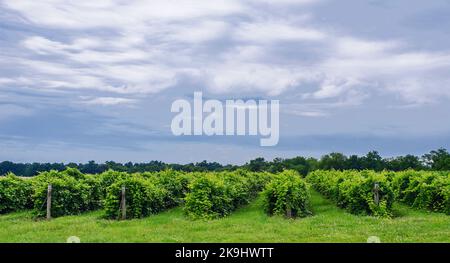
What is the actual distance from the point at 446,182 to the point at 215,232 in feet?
51.7

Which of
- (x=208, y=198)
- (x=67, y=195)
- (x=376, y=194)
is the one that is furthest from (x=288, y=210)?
(x=67, y=195)

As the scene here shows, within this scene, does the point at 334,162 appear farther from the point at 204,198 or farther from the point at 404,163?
the point at 204,198

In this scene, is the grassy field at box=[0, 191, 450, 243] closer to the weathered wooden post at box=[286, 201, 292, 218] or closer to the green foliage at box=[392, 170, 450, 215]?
the weathered wooden post at box=[286, 201, 292, 218]

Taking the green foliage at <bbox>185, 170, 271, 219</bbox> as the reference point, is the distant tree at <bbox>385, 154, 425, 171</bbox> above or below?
above

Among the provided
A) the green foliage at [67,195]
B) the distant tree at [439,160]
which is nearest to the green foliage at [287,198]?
the green foliage at [67,195]

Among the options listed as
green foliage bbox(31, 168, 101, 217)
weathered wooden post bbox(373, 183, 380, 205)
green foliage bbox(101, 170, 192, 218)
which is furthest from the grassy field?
weathered wooden post bbox(373, 183, 380, 205)

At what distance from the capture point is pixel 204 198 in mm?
28688

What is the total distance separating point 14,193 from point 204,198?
13778 mm

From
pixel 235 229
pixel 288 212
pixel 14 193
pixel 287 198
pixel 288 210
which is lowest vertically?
pixel 235 229

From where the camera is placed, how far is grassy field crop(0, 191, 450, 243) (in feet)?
70.1

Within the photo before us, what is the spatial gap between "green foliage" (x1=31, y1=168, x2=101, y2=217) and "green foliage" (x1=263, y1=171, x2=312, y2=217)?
11230mm

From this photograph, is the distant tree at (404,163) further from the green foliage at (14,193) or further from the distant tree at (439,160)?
the green foliage at (14,193)

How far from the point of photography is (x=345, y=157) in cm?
11219
